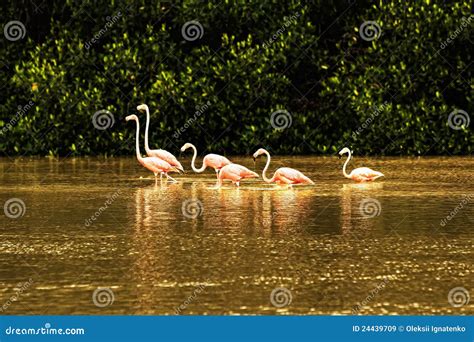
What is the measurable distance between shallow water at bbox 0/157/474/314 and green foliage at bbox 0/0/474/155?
647cm

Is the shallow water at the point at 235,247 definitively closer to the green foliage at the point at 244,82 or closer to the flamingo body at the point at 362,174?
the flamingo body at the point at 362,174

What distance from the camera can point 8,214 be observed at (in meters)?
13.1

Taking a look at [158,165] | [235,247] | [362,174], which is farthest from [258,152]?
[235,247]

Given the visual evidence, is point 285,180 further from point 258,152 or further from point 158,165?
point 158,165

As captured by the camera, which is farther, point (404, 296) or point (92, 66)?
point (92, 66)

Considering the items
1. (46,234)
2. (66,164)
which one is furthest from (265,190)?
(66,164)

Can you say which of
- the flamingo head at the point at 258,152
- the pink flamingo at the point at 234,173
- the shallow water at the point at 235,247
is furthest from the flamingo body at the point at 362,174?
the pink flamingo at the point at 234,173

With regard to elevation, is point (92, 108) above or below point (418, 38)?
below

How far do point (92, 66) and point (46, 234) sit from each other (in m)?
13.7

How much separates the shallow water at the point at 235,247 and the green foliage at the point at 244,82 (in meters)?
6.47

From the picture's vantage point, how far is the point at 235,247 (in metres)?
10.5

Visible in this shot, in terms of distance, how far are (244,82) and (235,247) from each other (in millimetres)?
13899

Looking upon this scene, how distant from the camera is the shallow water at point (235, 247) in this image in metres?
8.02

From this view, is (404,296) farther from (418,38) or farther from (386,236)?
(418,38)
